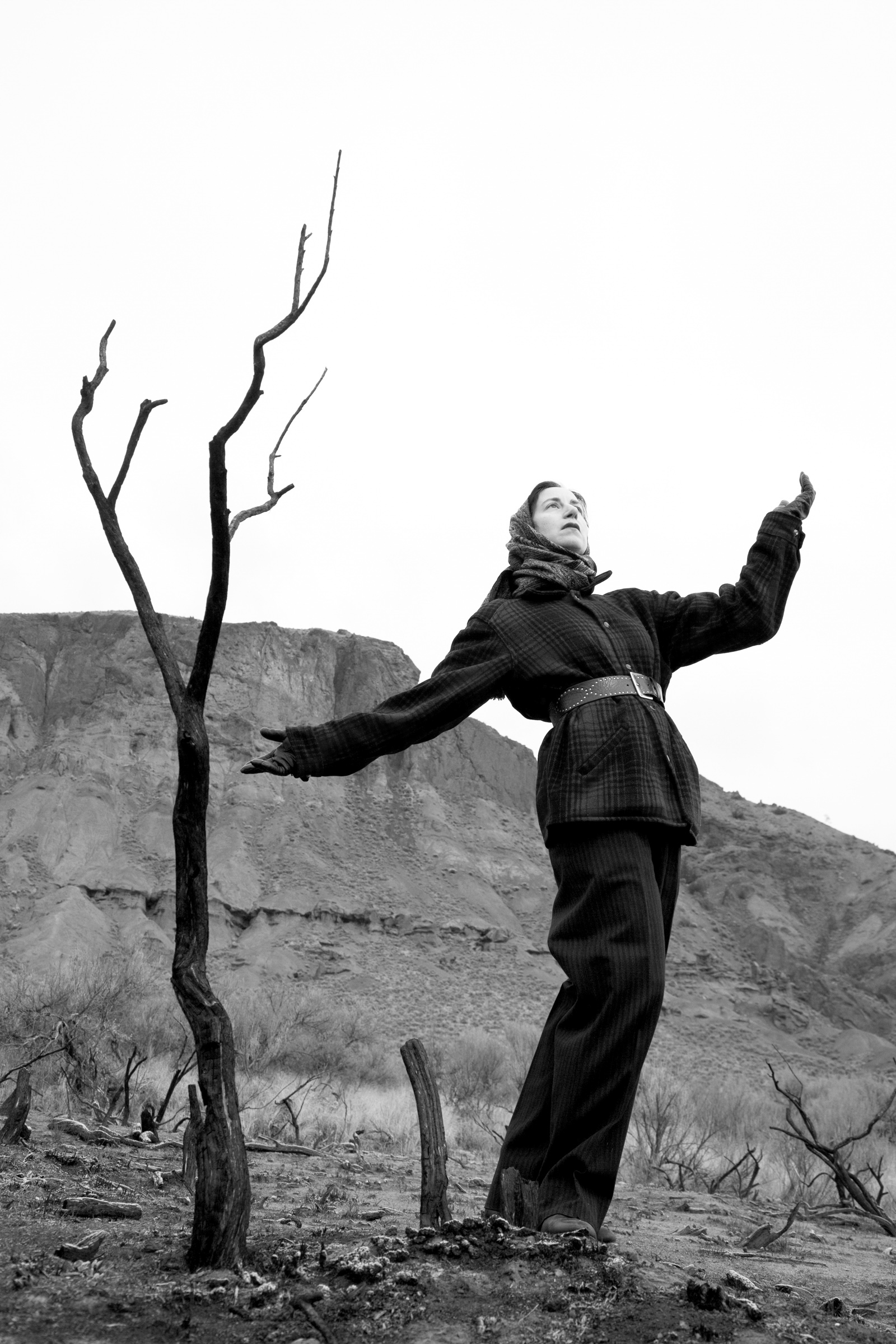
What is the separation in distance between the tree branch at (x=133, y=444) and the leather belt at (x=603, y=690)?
1341 mm

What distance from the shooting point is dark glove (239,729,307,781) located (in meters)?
2.96

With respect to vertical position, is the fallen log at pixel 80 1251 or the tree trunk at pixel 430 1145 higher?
the tree trunk at pixel 430 1145

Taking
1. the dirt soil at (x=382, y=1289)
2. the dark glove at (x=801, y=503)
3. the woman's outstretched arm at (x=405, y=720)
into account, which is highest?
the dark glove at (x=801, y=503)

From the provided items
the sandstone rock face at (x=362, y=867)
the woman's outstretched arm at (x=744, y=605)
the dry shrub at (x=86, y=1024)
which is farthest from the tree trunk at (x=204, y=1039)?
the sandstone rock face at (x=362, y=867)

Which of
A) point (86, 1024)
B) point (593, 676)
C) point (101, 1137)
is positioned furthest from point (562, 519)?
point (86, 1024)

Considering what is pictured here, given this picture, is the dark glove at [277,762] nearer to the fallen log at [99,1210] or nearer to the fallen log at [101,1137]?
the fallen log at [99,1210]

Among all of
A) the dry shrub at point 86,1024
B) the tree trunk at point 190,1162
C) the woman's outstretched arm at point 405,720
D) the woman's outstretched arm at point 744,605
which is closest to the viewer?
the woman's outstretched arm at point 405,720

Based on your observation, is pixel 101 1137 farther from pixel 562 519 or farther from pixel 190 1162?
pixel 562 519

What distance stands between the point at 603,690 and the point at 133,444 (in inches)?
56.0

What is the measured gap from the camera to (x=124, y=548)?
2.97m

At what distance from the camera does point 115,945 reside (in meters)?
28.6

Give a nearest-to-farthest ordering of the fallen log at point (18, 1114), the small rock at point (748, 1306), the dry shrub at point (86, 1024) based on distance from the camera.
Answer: the small rock at point (748, 1306), the fallen log at point (18, 1114), the dry shrub at point (86, 1024)

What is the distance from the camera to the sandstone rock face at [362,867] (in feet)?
99.3

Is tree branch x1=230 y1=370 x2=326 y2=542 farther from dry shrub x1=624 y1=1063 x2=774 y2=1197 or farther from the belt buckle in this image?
dry shrub x1=624 y1=1063 x2=774 y2=1197
